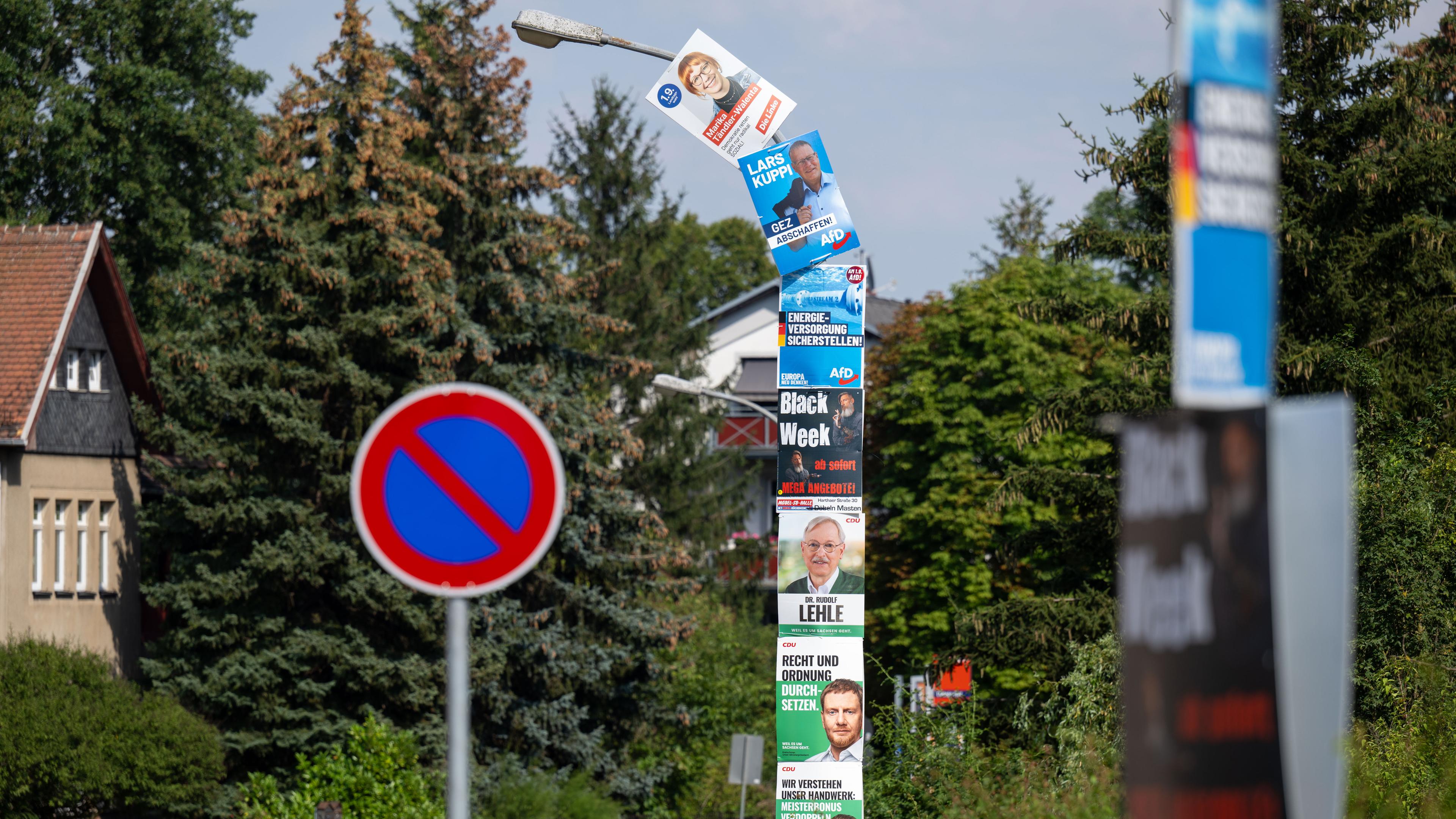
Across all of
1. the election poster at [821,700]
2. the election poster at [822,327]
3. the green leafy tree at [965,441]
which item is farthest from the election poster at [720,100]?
the green leafy tree at [965,441]

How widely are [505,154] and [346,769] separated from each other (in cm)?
1393

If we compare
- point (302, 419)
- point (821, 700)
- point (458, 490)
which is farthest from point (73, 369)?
point (458, 490)

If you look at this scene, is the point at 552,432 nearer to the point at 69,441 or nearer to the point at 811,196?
the point at 69,441

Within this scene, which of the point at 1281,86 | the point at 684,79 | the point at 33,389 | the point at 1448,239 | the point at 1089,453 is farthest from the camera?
the point at 1089,453

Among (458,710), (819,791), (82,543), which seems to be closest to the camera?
(458,710)

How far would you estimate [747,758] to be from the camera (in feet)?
92.6

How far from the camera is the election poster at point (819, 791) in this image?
10.9 m

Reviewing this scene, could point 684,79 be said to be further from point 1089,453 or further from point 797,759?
point 1089,453

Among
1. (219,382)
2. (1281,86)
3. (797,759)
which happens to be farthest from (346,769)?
(1281,86)

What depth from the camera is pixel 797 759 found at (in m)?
10.9

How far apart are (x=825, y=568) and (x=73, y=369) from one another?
1031 inches

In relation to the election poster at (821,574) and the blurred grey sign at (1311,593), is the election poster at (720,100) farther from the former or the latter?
the blurred grey sign at (1311,593)

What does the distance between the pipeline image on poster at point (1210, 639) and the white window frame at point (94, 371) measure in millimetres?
33351

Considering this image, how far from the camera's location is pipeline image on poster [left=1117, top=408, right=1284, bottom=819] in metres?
3.10
